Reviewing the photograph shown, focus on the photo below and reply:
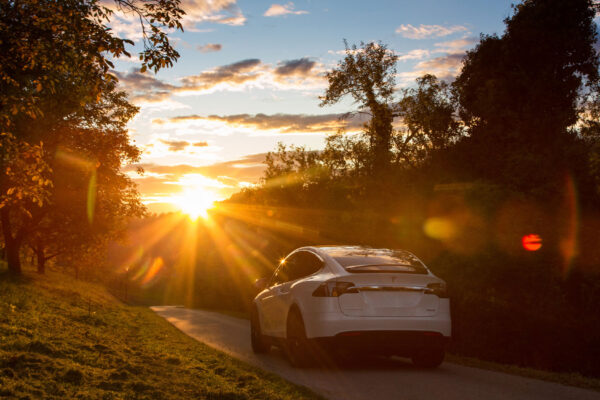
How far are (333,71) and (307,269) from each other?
28988 millimetres

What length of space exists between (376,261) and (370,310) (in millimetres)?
884

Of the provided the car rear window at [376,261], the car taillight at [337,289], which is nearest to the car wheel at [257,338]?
the car rear window at [376,261]

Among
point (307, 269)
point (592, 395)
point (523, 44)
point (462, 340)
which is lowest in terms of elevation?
point (462, 340)

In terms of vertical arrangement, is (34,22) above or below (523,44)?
below

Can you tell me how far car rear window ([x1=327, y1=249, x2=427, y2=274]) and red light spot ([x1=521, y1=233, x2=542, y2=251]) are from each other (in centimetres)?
1162

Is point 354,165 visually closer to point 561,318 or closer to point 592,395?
point 561,318

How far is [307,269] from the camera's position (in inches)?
374

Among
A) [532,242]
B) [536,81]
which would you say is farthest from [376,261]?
[536,81]

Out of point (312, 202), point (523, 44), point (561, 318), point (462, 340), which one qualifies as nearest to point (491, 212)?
point (561, 318)

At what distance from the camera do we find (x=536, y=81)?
29.6 metres

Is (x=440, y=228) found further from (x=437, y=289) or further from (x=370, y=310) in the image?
(x=370, y=310)

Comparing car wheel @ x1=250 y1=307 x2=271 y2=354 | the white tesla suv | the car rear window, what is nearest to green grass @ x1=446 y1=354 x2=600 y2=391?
the white tesla suv

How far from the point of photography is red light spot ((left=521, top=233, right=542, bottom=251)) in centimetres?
1956

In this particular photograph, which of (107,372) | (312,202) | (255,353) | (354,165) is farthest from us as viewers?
(312,202)
